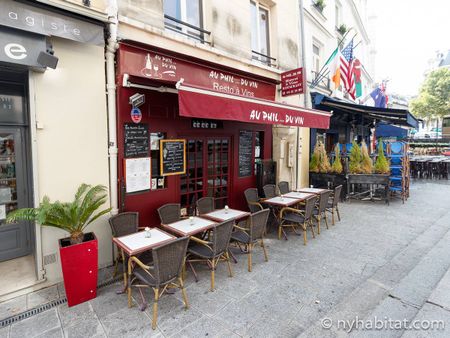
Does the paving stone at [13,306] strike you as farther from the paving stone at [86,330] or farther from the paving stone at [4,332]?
the paving stone at [86,330]

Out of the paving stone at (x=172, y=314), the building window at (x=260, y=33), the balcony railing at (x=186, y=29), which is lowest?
the paving stone at (x=172, y=314)

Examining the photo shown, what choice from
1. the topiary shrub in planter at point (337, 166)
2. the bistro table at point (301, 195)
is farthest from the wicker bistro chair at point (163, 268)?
the topiary shrub in planter at point (337, 166)

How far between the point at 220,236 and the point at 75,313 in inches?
83.6

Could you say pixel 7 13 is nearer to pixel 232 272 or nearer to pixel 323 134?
pixel 232 272

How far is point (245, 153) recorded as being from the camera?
7.32 m

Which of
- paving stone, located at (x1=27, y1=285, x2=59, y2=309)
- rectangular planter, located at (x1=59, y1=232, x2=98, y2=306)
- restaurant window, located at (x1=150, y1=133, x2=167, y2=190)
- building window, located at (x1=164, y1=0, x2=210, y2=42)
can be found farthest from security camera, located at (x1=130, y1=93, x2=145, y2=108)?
paving stone, located at (x1=27, y1=285, x2=59, y2=309)

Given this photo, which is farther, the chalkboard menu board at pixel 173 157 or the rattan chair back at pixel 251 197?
the rattan chair back at pixel 251 197

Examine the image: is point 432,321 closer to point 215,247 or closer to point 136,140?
point 215,247

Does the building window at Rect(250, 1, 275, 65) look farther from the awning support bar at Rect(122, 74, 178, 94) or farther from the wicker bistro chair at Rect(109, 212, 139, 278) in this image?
the wicker bistro chair at Rect(109, 212, 139, 278)

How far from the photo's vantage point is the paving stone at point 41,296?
3537 mm

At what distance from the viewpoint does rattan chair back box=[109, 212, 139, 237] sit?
4244 millimetres

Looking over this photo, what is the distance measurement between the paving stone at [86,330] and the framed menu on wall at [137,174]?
2211 millimetres

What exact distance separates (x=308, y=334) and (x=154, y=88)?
4.50 m

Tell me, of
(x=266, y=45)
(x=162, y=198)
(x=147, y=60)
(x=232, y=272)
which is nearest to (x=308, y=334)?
(x=232, y=272)
